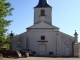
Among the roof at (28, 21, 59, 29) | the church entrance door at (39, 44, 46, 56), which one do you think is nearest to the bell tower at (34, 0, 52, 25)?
the roof at (28, 21, 59, 29)

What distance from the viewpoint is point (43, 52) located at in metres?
37.8

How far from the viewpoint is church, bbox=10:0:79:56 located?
3751 cm

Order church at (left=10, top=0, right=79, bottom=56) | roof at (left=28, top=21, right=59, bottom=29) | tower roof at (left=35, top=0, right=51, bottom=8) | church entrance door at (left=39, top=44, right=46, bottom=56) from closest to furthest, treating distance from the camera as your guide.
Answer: church at (left=10, top=0, right=79, bottom=56)
church entrance door at (left=39, top=44, right=46, bottom=56)
roof at (left=28, top=21, right=59, bottom=29)
tower roof at (left=35, top=0, right=51, bottom=8)

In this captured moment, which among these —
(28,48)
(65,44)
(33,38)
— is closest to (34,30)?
(33,38)

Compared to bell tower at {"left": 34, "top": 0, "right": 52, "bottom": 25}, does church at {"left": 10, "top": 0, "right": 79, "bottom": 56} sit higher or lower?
lower

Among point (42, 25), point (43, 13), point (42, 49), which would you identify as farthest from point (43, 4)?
point (42, 49)

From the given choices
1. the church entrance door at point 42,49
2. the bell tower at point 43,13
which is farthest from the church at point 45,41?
the bell tower at point 43,13

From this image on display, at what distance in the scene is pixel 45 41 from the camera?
37.9m

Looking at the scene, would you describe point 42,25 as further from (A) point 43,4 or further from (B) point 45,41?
(A) point 43,4

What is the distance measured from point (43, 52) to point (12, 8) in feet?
64.8

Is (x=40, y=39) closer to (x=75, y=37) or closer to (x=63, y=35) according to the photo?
(x=63, y=35)

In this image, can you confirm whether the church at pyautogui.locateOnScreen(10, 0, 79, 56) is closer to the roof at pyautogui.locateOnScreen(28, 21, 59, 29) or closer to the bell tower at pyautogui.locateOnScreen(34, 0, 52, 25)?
the roof at pyautogui.locateOnScreen(28, 21, 59, 29)

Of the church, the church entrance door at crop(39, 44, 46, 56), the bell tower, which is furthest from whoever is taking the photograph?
the bell tower

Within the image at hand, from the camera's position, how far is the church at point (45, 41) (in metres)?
37.5
